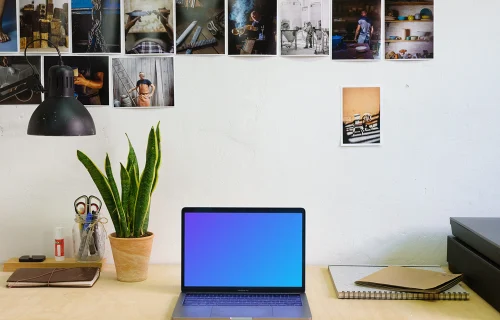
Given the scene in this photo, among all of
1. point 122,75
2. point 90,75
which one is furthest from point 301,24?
point 90,75

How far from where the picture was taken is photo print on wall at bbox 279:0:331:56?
1984 mm

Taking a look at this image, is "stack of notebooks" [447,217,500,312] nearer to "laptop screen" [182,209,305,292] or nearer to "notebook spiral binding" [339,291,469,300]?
"notebook spiral binding" [339,291,469,300]

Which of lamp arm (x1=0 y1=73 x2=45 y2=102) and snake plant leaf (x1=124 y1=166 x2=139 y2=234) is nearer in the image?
snake plant leaf (x1=124 y1=166 x2=139 y2=234)

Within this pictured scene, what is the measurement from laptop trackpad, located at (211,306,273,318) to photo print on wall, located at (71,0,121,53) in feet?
3.03

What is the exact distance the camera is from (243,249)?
1760 millimetres

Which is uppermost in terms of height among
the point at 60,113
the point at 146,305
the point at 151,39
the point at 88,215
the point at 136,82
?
the point at 151,39

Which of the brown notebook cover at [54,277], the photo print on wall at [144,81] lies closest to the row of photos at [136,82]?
the photo print on wall at [144,81]

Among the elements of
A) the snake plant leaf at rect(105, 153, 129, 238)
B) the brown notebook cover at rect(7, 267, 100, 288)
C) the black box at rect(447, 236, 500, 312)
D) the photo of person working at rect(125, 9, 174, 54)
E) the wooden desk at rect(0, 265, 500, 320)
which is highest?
the photo of person working at rect(125, 9, 174, 54)

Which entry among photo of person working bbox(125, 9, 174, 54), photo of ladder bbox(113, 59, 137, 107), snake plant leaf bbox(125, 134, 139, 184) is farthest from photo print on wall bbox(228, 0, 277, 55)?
snake plant leaf bbox(125, 134, 139, 184)

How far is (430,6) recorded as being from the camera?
1983 mm

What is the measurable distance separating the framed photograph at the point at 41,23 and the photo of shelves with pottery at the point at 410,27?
105cm

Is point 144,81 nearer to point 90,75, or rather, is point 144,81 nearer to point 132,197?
point 90,75

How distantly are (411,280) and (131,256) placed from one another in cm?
81

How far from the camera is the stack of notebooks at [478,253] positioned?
157 cm
